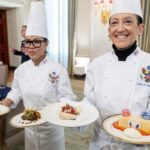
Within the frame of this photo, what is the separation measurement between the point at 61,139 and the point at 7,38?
6007 millimetres

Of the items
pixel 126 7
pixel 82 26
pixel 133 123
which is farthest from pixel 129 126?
pixel 82 26

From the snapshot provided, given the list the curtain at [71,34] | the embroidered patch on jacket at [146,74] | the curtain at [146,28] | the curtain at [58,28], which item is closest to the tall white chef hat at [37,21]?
the embroidered patch on jacket at [146,74]

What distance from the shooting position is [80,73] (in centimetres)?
592

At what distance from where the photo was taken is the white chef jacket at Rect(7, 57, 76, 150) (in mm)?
1381

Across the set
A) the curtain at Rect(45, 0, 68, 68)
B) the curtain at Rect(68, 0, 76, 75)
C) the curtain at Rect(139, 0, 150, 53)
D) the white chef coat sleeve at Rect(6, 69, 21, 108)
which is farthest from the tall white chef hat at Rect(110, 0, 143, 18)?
the curtain at Rect(45, 0, 68, 68)

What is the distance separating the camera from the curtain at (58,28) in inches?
238

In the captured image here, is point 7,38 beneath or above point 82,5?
beneath

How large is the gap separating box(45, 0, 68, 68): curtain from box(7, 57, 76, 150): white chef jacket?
4677mm

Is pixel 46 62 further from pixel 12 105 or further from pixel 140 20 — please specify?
pixel 140 20

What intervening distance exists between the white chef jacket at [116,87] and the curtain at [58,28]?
16.4 ft

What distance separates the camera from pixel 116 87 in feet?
3.59

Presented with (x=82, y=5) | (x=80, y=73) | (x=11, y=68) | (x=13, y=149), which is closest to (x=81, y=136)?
Result: (x=13, y=149)

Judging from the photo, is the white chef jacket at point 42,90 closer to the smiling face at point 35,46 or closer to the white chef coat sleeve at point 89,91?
the smiling face at point 35,46

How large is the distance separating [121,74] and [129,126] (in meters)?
0.27
